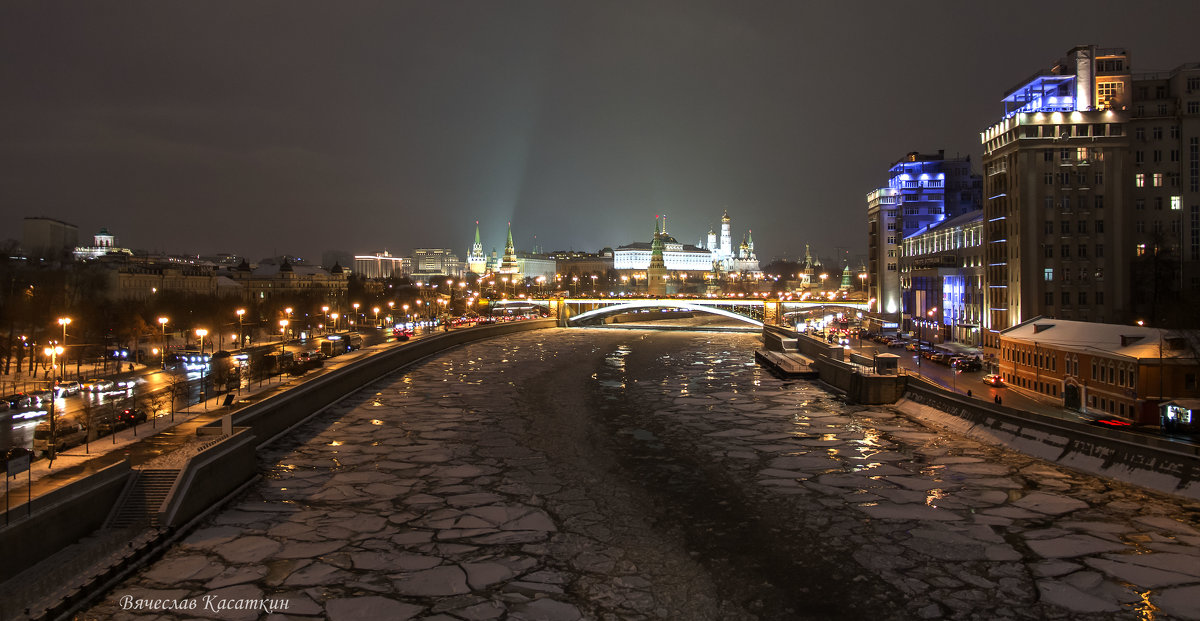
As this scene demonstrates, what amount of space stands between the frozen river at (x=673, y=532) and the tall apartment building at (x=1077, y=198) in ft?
78.4

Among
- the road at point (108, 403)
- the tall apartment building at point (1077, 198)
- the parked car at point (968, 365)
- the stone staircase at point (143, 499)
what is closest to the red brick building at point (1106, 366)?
the parked car at point (968, 365)

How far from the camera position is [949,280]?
2084 inches

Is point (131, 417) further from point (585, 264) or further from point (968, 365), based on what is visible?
point (585, 264)

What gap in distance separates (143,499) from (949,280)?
52161 millimetres

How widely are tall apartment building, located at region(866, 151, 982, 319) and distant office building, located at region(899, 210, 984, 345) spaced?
6.61 meters

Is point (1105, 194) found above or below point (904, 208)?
below

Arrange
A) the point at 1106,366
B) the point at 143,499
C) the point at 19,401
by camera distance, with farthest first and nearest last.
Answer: the point at 1106,366 < the point at 19,401 < the point at 143,499

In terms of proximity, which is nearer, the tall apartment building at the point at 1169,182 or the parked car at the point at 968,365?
the parked car at the point at 968,365

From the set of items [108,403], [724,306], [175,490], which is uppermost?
[724,306]

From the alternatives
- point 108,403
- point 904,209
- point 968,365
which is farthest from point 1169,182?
point 108,403

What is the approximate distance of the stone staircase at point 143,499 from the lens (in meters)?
12.0

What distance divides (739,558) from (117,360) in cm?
3542

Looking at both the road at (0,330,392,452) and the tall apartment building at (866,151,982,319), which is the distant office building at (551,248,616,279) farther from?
the road at (0,330,392,452)

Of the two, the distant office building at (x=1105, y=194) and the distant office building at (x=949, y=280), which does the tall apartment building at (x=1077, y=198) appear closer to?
the distant office building at (x=1105, y=194)
